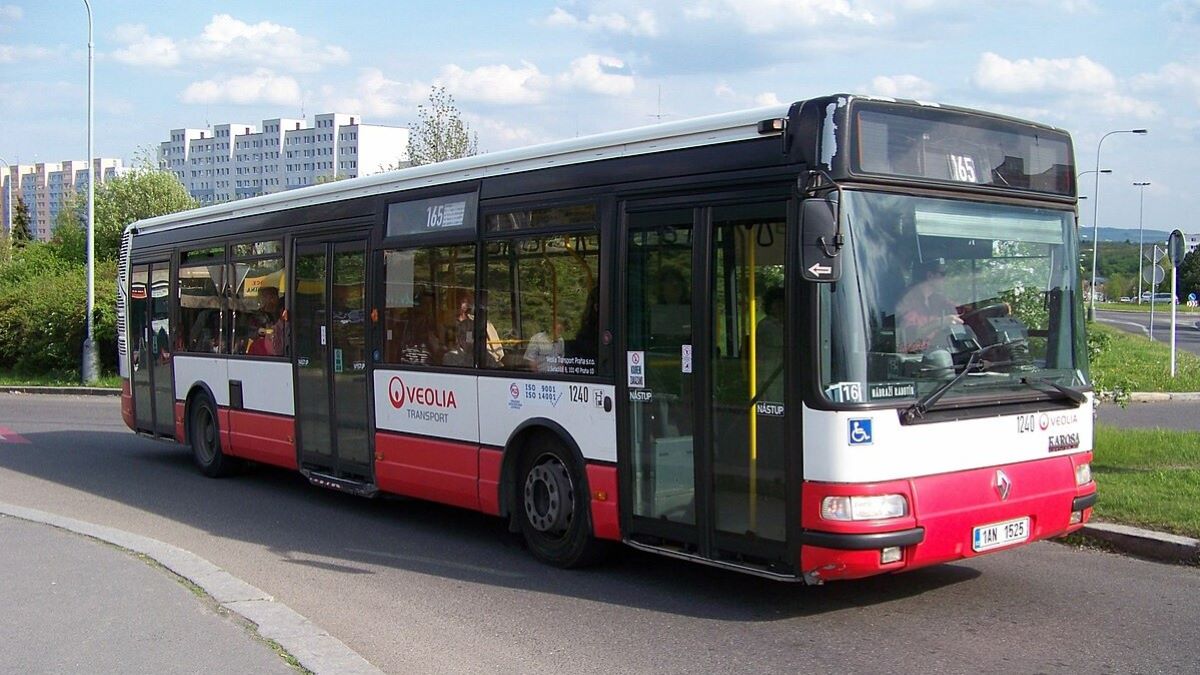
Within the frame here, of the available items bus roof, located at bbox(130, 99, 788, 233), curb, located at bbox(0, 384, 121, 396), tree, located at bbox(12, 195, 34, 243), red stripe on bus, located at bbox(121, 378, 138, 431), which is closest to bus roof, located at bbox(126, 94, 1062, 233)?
bus roof, located at bbox(130, 99, 788, 233)

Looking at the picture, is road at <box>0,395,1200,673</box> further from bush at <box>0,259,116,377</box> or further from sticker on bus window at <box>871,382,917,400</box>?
bush at <box>0,259,116,377</box>

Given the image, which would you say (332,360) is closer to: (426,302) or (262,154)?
(426,302)

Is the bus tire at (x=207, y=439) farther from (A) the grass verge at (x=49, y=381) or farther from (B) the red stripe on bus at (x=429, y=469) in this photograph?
(A) the grass verge at (x=49, y=381)

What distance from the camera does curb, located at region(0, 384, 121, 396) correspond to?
27953 millimetres

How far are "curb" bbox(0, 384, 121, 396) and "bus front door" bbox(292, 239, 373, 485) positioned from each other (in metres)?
18.0

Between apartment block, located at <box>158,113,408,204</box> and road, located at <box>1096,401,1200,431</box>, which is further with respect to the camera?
apartment block, located at <box>158,113,408,204</box>

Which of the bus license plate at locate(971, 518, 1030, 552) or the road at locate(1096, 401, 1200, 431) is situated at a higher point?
the bus license plate at locate(971, 518, 1030, 552)

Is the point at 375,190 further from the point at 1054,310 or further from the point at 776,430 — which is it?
the point at 1054,310

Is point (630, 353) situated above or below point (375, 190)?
below

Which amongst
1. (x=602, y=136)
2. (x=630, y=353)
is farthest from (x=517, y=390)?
(x=602, y=136)

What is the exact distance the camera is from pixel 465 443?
925cm

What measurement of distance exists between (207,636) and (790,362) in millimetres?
3493

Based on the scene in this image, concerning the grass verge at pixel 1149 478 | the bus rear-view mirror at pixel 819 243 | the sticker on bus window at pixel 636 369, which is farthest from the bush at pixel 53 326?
the bus rear-view mirror at pixel 819 243

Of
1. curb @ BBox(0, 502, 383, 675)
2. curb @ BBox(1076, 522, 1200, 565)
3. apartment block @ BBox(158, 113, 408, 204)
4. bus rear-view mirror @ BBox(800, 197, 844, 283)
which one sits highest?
apartment block @ BBox(158, 113, 408, 204)
